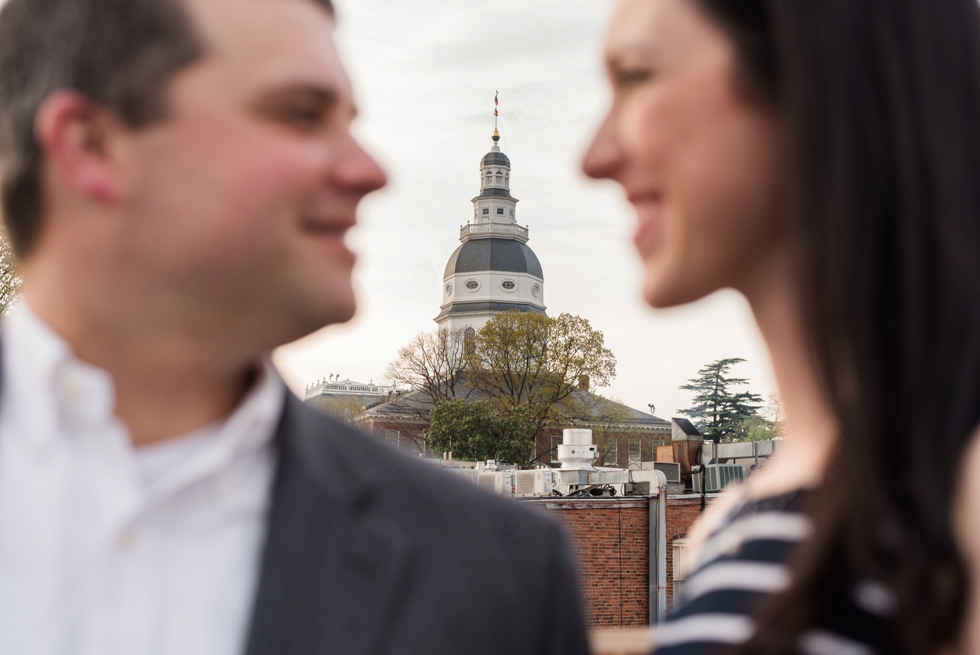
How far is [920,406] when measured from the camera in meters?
1.17

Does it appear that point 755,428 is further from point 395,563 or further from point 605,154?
point 605,154

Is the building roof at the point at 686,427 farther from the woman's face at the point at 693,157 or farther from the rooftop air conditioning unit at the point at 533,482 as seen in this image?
the woman's face at the point at 693,157

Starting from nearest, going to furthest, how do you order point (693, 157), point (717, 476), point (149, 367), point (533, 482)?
point (693, 157) < point (149, 367) < point (717, 476) < point (533, 482)

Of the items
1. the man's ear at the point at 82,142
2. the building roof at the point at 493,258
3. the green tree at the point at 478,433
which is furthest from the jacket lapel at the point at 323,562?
the building roof at the point at 493,258

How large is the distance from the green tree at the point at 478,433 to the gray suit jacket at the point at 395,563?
38904 millimetres

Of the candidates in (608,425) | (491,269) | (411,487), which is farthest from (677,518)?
(491,269)

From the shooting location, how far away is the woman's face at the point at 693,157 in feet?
4.49

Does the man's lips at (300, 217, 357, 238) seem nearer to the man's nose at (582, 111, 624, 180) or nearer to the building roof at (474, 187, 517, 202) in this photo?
the man's nose at (582, 111, 624, 180)

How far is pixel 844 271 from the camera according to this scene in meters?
1.21

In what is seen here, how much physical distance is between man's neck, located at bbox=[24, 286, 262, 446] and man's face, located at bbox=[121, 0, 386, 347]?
6cm

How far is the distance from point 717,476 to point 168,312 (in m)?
22.5

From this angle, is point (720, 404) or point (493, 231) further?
point (493, 231)

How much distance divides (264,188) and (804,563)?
982 mm

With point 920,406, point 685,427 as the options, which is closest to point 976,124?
point 920,406
